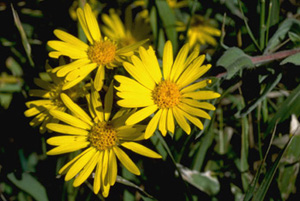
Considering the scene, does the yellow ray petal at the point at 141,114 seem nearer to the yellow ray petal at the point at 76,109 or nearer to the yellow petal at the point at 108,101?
the yellow petal at the point at 108,101

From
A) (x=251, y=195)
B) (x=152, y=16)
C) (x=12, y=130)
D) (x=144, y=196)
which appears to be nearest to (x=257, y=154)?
(x=251, y=195)

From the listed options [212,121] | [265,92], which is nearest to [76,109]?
[212,121]

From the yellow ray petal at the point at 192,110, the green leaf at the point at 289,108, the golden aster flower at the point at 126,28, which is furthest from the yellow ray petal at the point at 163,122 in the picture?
the golden aster flower at the point at 126,28

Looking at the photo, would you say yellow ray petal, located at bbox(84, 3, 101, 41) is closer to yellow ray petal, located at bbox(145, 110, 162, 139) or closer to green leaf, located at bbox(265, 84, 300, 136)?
yellow ray petal, located at bbox(145, 110, 162, 139)

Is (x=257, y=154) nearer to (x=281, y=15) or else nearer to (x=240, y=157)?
(x=240, y=157)

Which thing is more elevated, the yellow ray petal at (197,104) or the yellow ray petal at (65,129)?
the yellow ray petal at (197,104)

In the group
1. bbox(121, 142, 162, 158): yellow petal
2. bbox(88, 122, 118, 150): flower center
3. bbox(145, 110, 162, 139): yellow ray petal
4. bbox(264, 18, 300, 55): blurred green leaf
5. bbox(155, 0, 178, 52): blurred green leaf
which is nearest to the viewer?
bbox(145, 110, 162, 139): yellow ray petal

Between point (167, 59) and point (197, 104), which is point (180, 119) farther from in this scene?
point (167, 59)

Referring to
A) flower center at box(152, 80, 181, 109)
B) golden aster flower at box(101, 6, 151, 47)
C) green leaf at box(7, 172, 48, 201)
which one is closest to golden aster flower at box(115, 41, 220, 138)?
flower center at box(152, 80, 181, 109)
